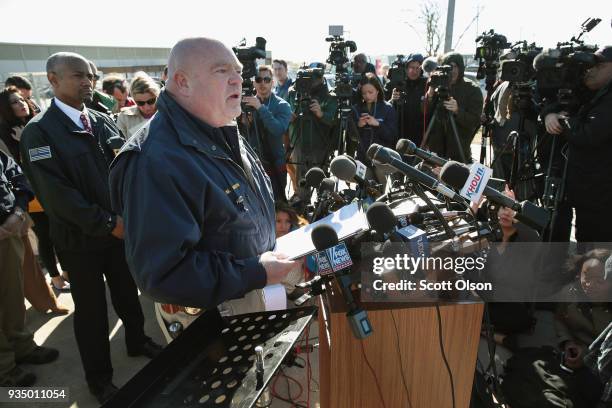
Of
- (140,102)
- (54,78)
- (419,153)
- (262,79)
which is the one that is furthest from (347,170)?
(262,79)

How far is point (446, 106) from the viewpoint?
149 inches

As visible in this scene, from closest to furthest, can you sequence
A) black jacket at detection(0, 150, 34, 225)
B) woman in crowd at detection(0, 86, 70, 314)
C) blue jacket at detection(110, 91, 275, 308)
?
blue jacket at detection(110, 91, 275, 308)
black jacket at detection(0, 150, 34, 225)
woman in crowd at detection(0, 86, 70, 314)

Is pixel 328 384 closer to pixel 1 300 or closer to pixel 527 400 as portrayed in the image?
pixel 527 400

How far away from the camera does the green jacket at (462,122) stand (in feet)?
13.7

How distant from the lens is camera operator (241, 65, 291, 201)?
13.7ft

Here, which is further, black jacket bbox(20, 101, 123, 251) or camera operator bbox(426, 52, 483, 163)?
camera operator bbox(426, 52, 483, 163)

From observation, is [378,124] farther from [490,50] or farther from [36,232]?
[36,232]

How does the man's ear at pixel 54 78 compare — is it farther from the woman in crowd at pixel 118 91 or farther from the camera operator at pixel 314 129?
the woman in crowd at pixel 118 91

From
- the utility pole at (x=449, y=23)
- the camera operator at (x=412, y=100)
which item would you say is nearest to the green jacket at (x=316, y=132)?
the camera operator at (x=412, y=100)

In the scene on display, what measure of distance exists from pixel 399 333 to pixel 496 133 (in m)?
3.73

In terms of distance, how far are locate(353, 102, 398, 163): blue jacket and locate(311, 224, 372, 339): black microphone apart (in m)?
3.18

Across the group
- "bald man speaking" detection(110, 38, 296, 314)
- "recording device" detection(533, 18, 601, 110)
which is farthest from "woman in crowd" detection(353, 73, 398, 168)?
"bald man speaking" detection(110, 38, 296, 314)

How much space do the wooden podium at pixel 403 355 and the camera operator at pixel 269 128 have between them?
2836 millimetres

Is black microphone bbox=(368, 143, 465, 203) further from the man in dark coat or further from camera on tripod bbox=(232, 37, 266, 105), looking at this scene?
camera on tripod bbox=(232, 37, 266, 105)
